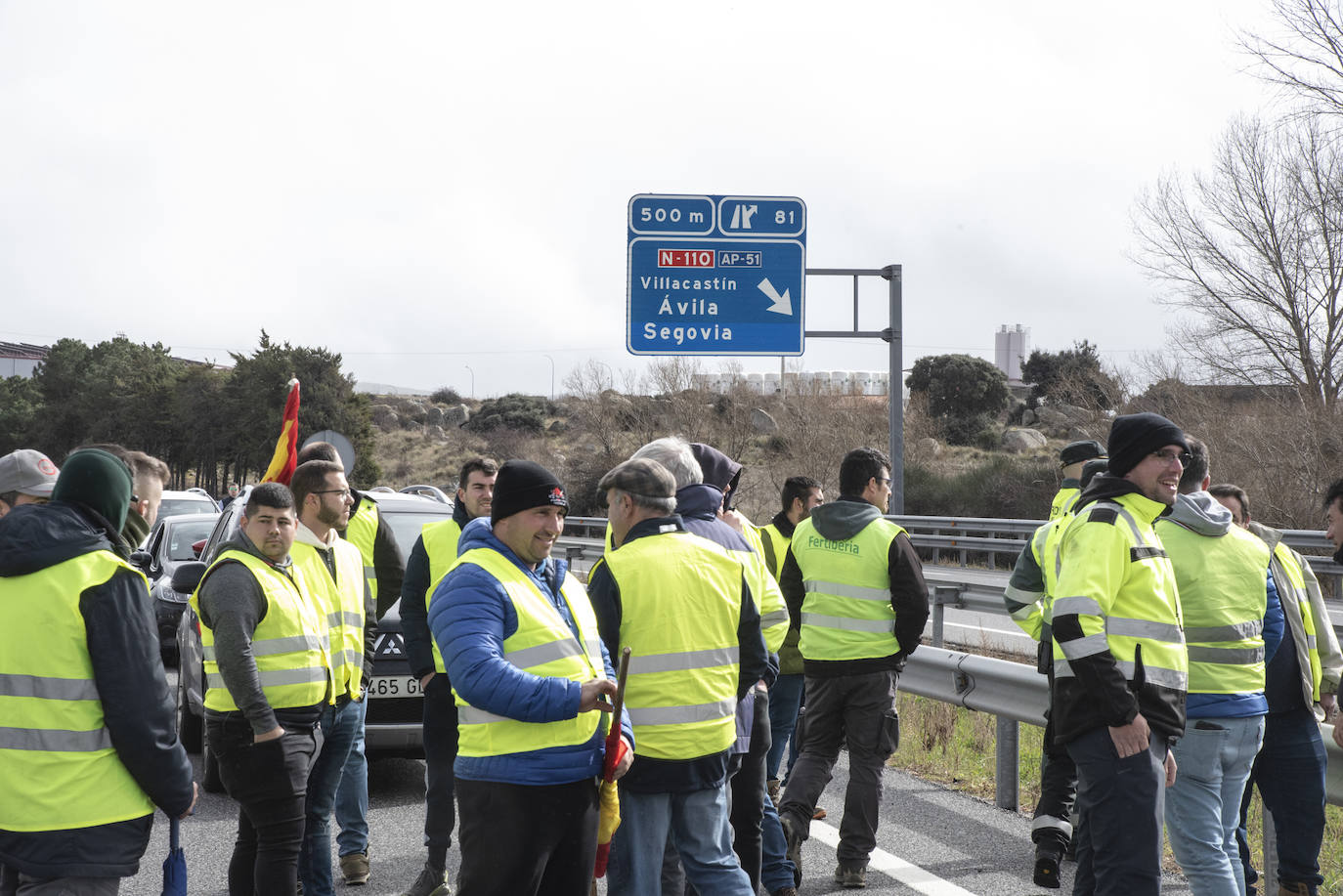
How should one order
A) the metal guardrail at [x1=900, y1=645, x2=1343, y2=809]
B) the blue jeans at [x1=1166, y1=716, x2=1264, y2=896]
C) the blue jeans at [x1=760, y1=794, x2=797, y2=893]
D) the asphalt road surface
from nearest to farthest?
the blue jeans at [x1=1166, y1=716, x2=1264, y2=896] → the blue jeans at [x1=760, y1=794, x2=797, y2=893] → the asphalt road surface → the metal guardrail at [x1=900, y1=645, x2=1343, y2=809]

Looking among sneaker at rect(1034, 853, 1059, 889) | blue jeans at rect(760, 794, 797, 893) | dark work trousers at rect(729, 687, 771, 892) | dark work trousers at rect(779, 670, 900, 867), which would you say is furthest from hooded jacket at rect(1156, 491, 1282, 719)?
blue jeans at rect(760, 794, 797, 893)

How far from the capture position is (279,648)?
4.75 m

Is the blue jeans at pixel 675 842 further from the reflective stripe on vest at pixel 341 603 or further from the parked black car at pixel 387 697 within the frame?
the parked black car at pixel 387 697

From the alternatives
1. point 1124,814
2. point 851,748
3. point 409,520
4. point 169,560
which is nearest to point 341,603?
point 851,748

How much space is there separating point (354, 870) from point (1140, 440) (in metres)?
3.88

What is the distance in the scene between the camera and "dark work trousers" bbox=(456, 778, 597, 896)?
354 cm

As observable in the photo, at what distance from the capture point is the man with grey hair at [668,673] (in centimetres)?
417

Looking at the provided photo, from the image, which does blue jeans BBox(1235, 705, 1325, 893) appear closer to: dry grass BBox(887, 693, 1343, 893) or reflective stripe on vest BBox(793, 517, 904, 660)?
dry grass BBox(887, 693, 1343, 893)

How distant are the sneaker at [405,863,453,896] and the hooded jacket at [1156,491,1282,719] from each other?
3154 millimetres

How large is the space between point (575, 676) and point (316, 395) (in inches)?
2326

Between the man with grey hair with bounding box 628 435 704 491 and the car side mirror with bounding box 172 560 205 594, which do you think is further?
the car side mirror with bounding box 172 560 205 594

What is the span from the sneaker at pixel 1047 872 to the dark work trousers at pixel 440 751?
261 centimetres

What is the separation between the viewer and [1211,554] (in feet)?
16.5

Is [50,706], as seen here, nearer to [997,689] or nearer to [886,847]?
[886,847]
